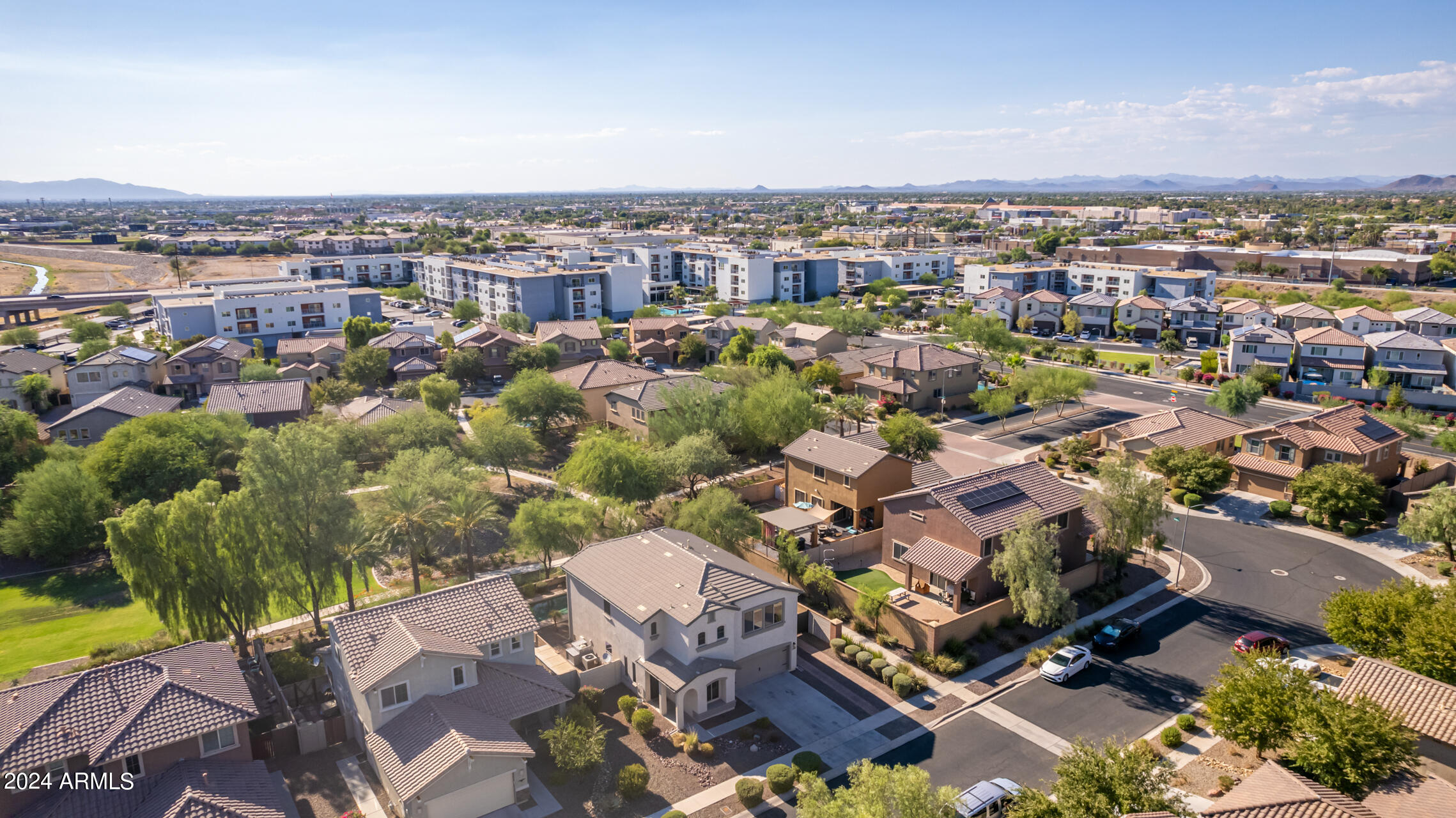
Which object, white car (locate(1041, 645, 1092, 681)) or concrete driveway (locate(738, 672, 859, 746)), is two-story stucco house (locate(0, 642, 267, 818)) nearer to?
concrete driveway (locate(738, 672, 859, 746))

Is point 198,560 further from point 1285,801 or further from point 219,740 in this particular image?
point 1285,801

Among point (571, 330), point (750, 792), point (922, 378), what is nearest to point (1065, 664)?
point (750, 792)

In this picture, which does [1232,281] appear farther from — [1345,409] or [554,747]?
[554,747]

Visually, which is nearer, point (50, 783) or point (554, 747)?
point (50, 783)

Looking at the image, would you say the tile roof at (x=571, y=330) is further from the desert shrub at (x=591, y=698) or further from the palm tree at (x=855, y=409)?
the desert shrub at (x=591, y=698)

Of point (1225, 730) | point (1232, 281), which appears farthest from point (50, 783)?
point (1232, 281)

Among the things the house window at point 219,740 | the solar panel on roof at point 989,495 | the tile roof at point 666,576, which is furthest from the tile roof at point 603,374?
the house window at point 219,740
